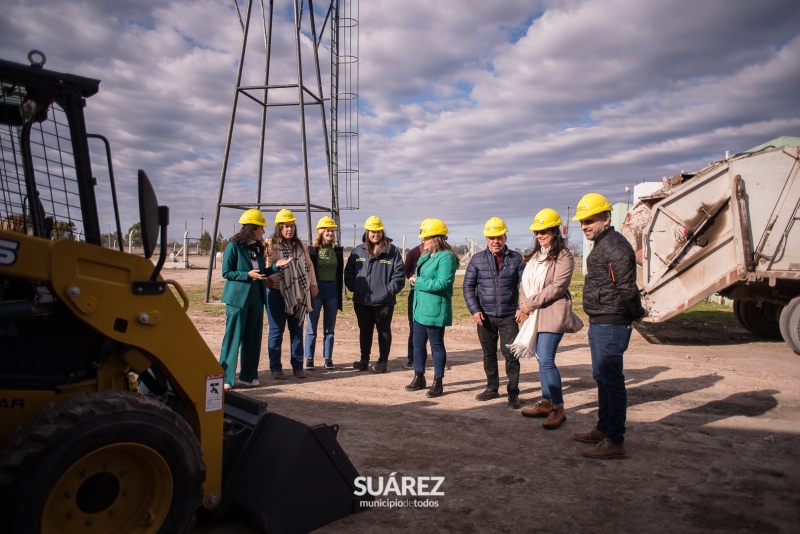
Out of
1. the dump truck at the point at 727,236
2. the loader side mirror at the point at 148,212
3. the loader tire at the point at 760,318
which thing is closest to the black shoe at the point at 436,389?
the loader side mirror at the point at 148,212

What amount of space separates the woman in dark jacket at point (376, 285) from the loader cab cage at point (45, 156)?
5.11 metres

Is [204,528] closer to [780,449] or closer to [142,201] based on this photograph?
[142,201]

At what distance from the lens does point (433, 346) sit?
6.66 meters

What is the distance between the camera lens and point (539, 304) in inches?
214

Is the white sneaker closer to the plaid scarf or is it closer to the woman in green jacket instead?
the plaid scarf

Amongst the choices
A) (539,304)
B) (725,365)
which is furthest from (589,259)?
(725,365)

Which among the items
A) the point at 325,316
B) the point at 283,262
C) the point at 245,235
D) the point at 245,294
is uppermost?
the point at 245,235

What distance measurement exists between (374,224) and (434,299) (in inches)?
75.2

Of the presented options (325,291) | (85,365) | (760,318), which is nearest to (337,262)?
(325,291)

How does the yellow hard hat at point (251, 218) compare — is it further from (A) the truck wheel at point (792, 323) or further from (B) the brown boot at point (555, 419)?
(A) the truck wheel at point (792, 323)

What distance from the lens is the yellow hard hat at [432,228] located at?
6.95 metres

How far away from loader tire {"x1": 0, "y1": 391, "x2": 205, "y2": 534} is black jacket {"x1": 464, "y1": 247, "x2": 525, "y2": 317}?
3.96 metres

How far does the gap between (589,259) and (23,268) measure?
12.8 ft

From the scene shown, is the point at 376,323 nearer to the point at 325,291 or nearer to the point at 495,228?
the point at 325,291
